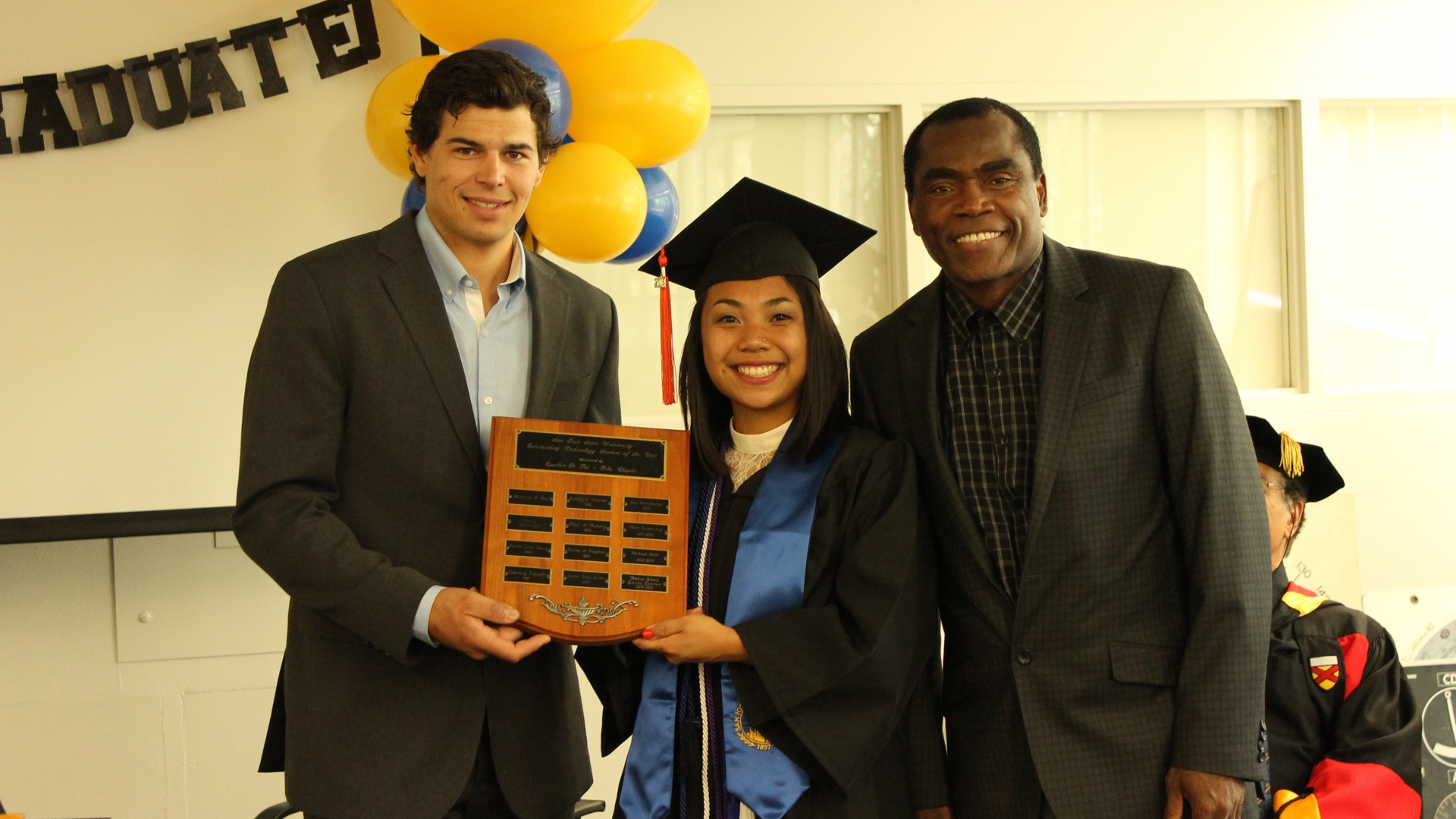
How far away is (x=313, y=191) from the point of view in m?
3.48

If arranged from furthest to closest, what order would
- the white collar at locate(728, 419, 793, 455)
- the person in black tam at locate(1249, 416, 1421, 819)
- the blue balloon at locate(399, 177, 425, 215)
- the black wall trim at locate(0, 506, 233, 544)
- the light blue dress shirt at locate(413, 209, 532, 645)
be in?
the black wall trim at locate(0, 506, 233, 544), the blue balloon at locate(399, 177, 425, 215), the person in black tam at locate(1249, 416, 1421, 819), the white collar at locate(728, 419, 793, 455), the light blue dress shirt at locate(413, 209, 532, 645)

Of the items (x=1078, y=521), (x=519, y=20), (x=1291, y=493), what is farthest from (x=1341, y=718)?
(x=519, y=20)

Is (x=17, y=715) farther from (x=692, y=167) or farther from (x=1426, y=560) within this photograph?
(x=1426, y=560)

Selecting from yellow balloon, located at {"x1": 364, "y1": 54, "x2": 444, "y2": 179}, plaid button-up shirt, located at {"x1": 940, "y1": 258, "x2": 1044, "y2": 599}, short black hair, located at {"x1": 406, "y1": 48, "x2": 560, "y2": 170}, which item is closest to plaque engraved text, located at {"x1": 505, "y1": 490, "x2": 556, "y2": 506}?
short black hair, located at {"x1": 406, "y1": 48, "x2": 560, "y2": 170}

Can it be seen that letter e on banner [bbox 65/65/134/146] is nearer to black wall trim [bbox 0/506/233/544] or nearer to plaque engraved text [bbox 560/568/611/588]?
black wall trim [bbox 0/506/233/544]

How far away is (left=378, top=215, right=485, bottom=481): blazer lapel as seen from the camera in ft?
5.98

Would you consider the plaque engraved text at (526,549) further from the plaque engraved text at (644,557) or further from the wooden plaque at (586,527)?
the plaque engraved text at (644,557)

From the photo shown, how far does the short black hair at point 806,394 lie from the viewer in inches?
76.8

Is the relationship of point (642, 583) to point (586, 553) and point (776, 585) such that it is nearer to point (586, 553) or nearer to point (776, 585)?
point (586, 553)

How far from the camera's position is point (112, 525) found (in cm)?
331

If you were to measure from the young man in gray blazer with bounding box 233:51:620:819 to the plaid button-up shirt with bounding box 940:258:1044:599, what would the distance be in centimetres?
75

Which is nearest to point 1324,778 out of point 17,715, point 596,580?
point 596,580

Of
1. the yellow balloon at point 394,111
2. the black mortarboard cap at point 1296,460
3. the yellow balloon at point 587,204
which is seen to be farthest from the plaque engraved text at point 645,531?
the black mortarboard cap at point 1296,460

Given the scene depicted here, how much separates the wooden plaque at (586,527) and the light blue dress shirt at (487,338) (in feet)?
0.37
